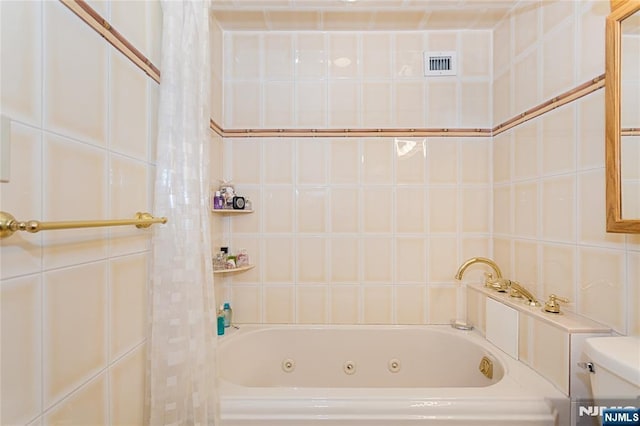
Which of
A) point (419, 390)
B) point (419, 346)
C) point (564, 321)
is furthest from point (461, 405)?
point (419, 346)

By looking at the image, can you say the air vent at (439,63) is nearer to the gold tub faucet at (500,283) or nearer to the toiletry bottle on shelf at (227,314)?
the gold tub faucet at (500,283)

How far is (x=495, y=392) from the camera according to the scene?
1171 millimetres

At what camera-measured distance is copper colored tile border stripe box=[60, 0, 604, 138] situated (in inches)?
33.2

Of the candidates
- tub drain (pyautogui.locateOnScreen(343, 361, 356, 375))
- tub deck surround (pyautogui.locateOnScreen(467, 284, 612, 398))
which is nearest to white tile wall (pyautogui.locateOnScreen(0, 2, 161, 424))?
tub drain (pyautogui.locateOnScreen(343, 361, 356, 375))

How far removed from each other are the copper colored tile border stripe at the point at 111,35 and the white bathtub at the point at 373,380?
1124 millimetres

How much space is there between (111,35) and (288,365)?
66.4 inches

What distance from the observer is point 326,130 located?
6.39 feet

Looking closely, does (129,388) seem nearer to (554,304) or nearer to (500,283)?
(554,304)

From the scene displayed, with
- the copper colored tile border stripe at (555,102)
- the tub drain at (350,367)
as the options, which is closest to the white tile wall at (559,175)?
the copper colored tile border stripe at (555,102)

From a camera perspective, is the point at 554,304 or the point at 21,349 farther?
the point at 554,304

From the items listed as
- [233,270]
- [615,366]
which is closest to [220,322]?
[233,270]

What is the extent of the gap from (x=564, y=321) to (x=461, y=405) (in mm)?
502

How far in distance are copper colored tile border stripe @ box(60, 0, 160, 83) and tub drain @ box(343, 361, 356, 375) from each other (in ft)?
5.38

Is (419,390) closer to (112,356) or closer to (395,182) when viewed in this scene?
(112,356)
